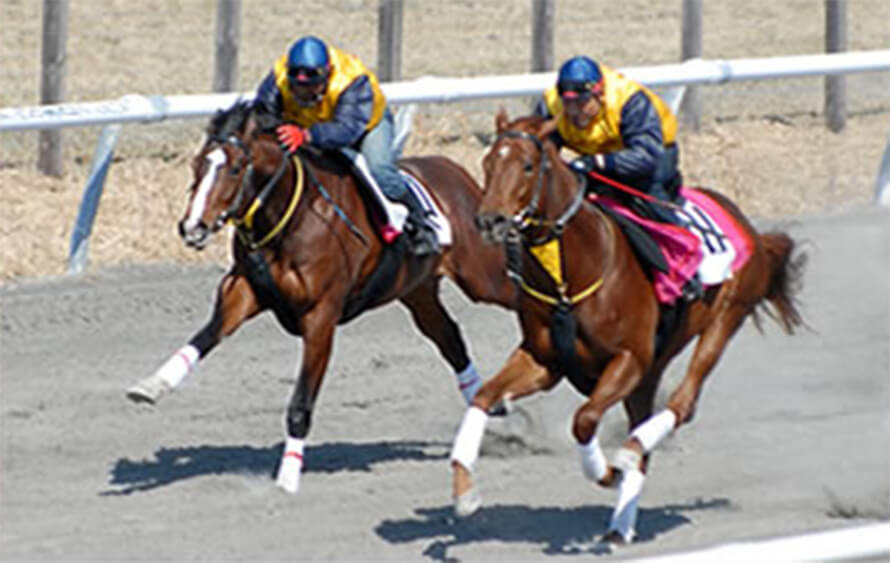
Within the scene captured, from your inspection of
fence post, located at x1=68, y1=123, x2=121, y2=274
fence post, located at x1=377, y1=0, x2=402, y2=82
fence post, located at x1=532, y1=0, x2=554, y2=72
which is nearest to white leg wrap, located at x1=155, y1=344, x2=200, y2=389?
fence post, located at x1=68, y1=123, x2=121, y2=274

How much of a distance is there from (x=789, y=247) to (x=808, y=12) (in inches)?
513

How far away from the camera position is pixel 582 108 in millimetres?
8461

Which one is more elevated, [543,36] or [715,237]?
[543,36]

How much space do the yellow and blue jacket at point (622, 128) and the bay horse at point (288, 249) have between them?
1373mm

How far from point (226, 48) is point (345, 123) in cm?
538

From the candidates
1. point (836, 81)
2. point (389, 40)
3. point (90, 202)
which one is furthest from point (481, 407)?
point (836, 81)

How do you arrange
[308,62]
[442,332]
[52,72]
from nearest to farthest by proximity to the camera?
[308,62], [442,332], [52,72]

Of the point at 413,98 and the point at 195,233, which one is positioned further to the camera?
the point at 413,98

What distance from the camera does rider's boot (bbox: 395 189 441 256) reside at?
10.2 meters

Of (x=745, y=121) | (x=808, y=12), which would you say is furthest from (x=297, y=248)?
(x=808, y=12)

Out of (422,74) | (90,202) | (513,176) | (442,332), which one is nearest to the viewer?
(513,176)

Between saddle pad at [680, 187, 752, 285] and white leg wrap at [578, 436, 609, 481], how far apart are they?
0.90 meters

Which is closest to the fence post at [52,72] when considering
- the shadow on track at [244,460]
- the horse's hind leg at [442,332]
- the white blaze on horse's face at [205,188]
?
the horse's hind leg at [442,332]

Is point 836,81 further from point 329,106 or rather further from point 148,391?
point 148,391
